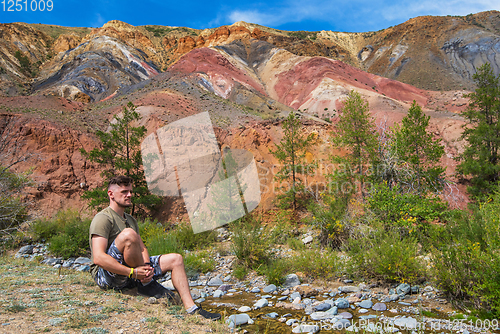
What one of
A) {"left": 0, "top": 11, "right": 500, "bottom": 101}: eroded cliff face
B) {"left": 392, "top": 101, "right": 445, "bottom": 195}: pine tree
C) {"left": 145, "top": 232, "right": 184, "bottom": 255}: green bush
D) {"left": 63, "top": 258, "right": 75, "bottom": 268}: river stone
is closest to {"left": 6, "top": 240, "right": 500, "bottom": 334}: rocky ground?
{"left": 145, "top": 232, "right": 184, "bottom": 255}: green bush

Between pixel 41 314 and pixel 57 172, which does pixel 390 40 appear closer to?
pixel 57 172

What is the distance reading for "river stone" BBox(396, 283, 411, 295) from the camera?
5.62 m

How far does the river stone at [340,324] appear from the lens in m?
4.28

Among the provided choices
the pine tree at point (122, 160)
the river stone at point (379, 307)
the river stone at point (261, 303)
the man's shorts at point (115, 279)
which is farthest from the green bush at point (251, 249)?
the pine tree at point (122, 160)

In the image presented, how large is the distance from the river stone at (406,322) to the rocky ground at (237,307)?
14 millimetres

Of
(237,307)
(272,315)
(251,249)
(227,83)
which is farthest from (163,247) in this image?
(227,83)

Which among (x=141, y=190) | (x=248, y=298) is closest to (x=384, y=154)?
(x=248, y=298)

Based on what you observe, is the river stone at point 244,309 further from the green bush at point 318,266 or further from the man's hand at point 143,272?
the man's hand at point 143,272

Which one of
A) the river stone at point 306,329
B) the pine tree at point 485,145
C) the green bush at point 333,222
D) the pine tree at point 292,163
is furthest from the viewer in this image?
the pine tree at point 485,145

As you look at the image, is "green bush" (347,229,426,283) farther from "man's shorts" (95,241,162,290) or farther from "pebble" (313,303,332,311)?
"man's shorts" (95,241,162,290)

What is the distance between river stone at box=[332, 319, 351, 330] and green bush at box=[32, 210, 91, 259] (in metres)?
9.04

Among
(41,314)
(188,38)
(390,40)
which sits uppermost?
(188,38)

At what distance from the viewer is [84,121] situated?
19078mm

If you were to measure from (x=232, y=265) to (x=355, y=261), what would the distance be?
11.7 ft
